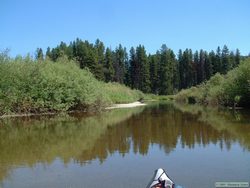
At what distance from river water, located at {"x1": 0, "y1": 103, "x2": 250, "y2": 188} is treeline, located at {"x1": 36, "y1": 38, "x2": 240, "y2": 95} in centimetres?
7525

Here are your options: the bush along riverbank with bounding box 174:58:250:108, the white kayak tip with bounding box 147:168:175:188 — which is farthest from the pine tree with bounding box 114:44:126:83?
the white kayak tip with bounding box 147:168:175:188

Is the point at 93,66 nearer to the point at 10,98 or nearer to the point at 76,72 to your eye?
the point at 76,72

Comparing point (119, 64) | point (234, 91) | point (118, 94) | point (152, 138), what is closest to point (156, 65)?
point (119, 64)

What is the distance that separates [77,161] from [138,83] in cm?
9253

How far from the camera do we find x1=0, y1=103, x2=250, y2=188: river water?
12.1 metres

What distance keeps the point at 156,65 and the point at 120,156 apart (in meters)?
93.1

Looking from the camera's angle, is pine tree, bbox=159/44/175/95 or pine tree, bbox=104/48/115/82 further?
pine tree, bbox=159/44/175/95

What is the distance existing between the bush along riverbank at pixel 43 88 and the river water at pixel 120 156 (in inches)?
471

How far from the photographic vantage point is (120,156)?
16.4 m

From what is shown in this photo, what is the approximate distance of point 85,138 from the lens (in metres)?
22.0

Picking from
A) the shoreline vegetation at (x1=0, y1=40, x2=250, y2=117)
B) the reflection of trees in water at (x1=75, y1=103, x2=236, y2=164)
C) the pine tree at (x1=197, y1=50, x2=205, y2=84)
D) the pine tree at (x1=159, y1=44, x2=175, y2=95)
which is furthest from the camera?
the pine tree at (x1=197, y1=50, x2=205, y2=84)

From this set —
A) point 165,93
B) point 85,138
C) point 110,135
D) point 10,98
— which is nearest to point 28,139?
point 85,138

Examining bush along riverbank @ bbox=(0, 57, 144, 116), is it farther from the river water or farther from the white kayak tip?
the white kayak tip

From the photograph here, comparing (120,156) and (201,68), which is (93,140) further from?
(201,68)
